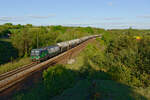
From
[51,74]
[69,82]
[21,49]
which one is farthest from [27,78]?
[21,49]

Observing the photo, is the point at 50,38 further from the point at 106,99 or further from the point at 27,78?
the point at 106,99

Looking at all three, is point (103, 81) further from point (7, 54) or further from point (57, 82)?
point (7, 54)

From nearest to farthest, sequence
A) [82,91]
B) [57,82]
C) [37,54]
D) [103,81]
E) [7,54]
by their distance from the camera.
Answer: [82,91], [57,82], [103,81], [37,54], [7,54]

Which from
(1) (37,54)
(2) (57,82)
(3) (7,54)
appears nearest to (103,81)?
(2) (57,82)

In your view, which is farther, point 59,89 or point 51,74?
point 51,74

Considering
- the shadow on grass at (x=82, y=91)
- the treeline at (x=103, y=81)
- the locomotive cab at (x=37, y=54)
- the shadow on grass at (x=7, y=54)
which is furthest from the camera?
the shadow on grass at (x=7, y=54)

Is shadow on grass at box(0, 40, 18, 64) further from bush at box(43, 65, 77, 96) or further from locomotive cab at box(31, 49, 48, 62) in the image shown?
bush at box(43, 65, 77, 96)

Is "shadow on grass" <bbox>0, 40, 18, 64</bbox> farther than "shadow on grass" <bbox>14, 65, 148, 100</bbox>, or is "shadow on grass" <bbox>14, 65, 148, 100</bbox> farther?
"shadow on grass" <bbox>0, 40, 18, 64</bbox>

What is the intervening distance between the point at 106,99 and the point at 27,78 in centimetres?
1207

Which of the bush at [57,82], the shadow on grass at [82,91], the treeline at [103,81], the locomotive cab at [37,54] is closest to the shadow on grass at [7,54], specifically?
the locomotive cab at [37,54]

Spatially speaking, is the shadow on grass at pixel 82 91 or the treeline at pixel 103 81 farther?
the treeline at pixel 103 81

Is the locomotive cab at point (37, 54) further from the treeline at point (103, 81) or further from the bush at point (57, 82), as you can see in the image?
the bush at point (57, 82)

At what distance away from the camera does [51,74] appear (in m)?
14.4

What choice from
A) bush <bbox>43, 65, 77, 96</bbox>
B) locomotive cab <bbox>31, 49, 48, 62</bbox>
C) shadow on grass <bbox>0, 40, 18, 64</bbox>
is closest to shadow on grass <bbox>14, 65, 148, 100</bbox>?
bush <bbox>43, 65, 77, 96</bbox>
